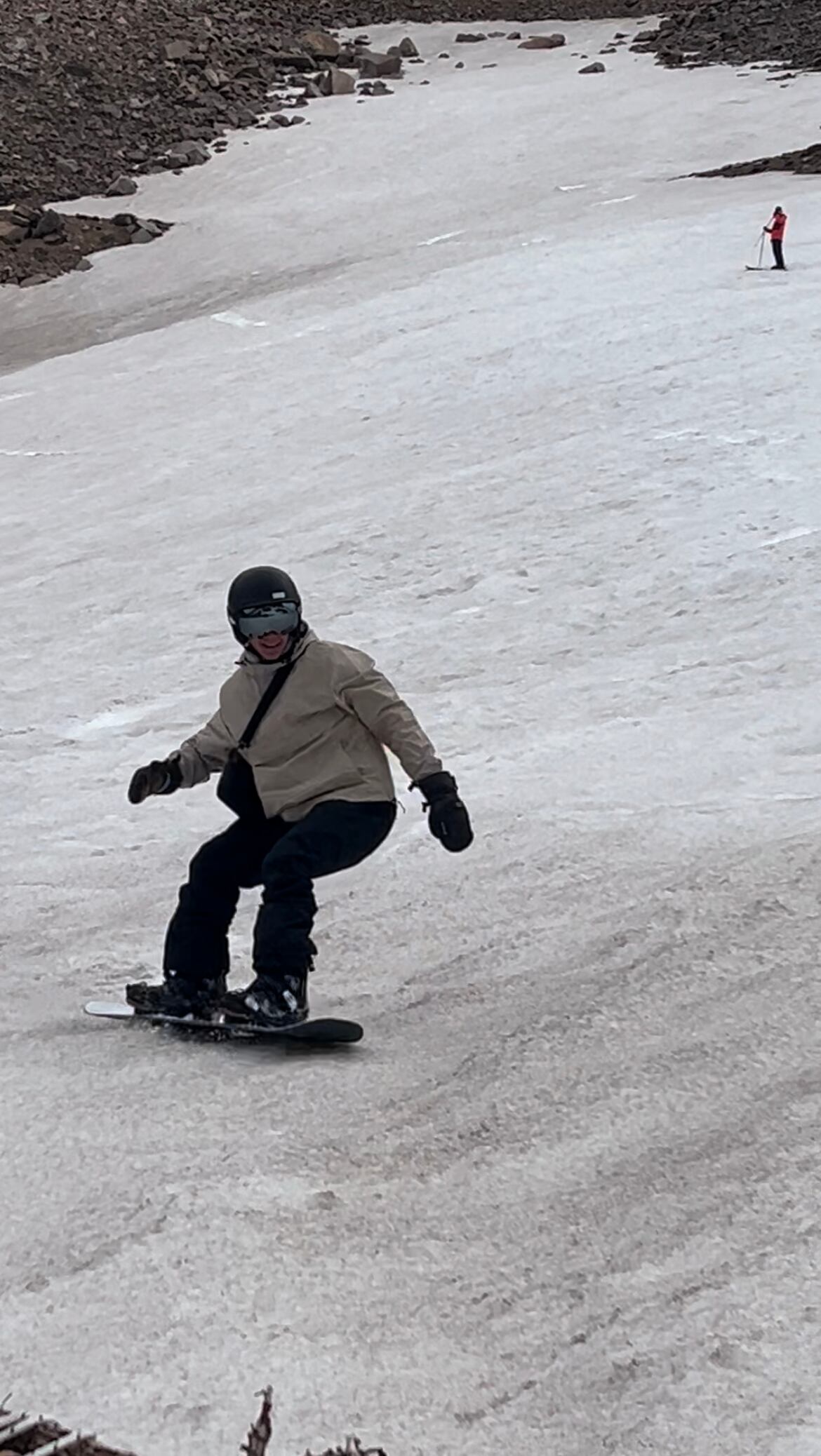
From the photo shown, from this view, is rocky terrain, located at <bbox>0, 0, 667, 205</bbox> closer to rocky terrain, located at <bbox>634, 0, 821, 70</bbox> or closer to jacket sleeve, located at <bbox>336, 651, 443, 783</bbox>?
rocky terrain, located at <bbox>634, 0, 821, 70</bbox>

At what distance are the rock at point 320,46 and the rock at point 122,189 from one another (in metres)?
9.87

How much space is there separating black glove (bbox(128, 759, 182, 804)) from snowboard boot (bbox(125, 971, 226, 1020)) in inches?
24.4

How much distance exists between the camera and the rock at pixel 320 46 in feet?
127

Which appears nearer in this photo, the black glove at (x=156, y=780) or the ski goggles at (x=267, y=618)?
the ski goggles at (x=267, y=618)

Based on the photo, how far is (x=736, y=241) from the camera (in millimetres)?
19859

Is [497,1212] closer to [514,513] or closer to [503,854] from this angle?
[503,854]

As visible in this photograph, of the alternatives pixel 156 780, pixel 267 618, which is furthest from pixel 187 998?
pixel 267 618

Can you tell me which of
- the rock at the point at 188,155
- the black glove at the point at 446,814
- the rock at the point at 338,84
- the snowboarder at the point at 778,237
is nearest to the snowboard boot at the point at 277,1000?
the black glove at the point at 446,814

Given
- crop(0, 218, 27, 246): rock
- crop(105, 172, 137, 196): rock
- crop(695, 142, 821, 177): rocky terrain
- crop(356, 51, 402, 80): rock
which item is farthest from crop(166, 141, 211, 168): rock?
crop(695, 142, 821, 177): rocky terrain

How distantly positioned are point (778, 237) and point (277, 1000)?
14545mm

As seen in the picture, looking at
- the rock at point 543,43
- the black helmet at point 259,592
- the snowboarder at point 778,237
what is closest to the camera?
the black helmet at point 259,592

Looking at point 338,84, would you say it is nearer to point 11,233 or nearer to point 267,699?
point 11,233

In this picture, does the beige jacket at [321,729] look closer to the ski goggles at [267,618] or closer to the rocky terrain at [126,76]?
the ski goggles at [267,618]

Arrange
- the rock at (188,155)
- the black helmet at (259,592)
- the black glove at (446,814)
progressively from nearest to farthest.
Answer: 1. the black glove at (446,814)
2. the black helmet at (259,592)
3. the rock at (188,155)
